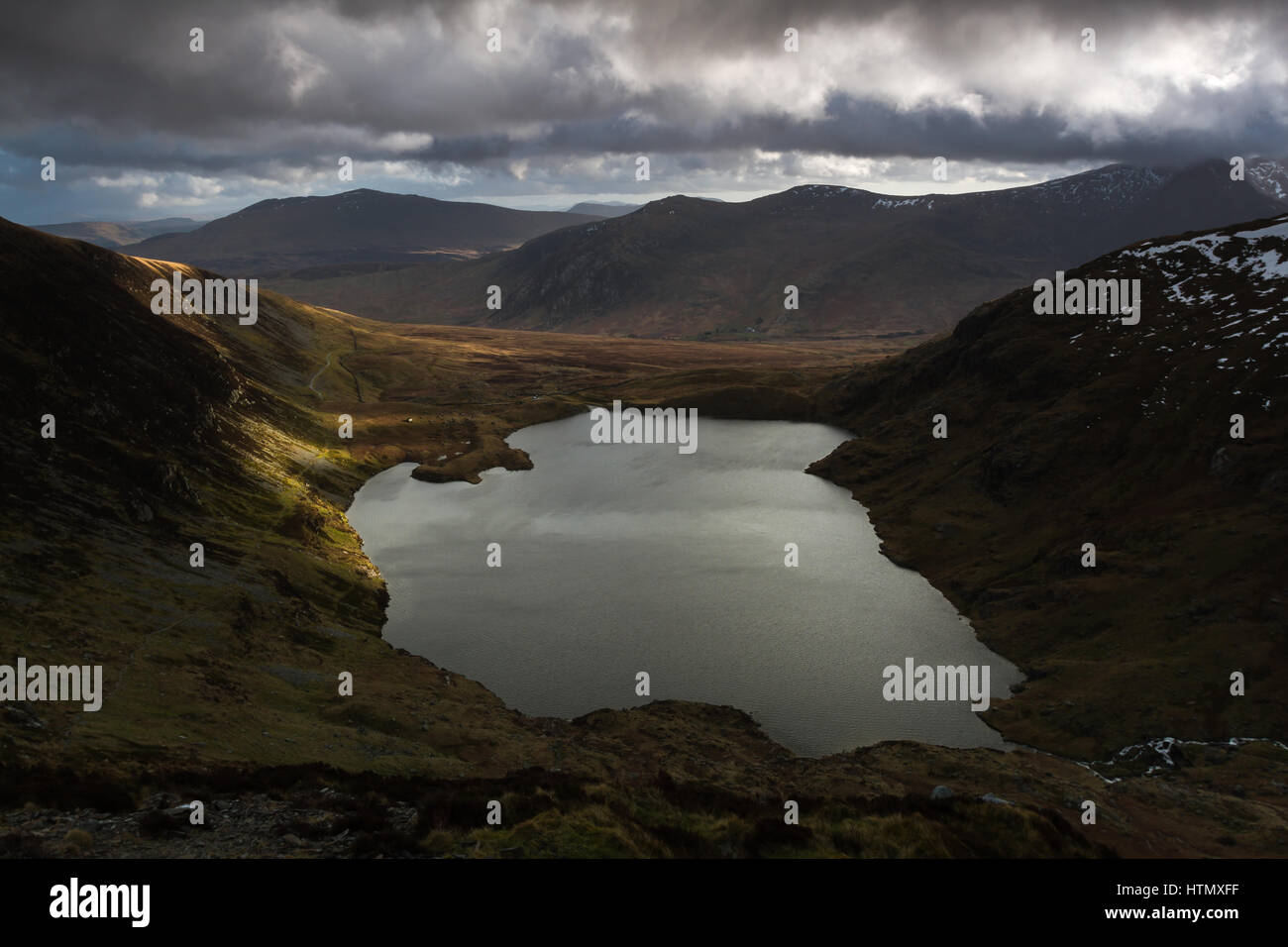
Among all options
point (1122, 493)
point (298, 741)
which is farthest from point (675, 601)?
point (1122, 493)

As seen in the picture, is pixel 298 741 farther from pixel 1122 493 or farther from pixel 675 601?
pixel 1122 493

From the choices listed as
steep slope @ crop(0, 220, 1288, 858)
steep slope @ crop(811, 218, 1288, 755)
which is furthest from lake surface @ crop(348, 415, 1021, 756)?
steep slope @ crop(811, 218, 1288, 755)

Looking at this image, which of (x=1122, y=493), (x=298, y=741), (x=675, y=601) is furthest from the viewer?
(x=1122, y=493)

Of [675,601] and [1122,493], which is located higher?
[1122,493]

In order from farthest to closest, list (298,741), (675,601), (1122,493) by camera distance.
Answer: (1122,493), (675,601), (298,741)

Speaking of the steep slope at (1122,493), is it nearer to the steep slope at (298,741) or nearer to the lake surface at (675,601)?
the lake surface at (675,601)

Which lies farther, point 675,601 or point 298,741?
point 675,601
